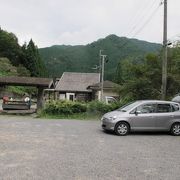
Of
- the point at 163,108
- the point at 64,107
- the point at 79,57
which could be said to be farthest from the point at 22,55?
the point at 163,108

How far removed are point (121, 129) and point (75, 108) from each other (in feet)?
30.9

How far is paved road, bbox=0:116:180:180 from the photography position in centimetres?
769

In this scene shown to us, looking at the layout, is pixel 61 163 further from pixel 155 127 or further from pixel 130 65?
pixel 130 65

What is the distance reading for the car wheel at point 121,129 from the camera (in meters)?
15.7

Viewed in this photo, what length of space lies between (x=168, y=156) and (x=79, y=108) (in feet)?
48.4

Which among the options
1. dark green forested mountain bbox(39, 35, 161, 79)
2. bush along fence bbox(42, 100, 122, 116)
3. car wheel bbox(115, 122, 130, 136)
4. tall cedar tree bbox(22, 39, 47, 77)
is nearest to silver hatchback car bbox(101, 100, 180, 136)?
car wheel bbox(115, 122, 130, 136)

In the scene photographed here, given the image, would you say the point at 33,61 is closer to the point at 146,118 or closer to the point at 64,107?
the point at 64,107

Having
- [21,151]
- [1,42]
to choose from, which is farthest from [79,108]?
[1,42]

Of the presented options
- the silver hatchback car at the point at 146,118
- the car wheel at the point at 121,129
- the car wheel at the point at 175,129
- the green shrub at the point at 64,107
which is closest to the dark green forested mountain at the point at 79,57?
the green shrub at the point at 64,107

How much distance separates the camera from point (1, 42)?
82.1 m

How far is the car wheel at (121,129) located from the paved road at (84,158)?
1.47 meters

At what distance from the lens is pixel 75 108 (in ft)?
81.3

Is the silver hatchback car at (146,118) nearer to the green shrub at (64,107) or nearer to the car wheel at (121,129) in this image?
the car wheel at (121,129)

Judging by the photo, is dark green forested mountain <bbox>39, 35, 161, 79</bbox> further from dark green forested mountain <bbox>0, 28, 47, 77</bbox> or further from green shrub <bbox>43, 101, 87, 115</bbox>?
green shrub <bbox>43, 101, 87, 115</bbox>
